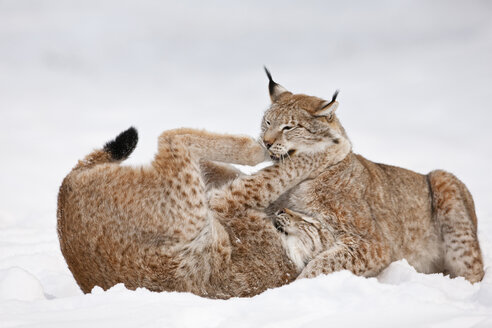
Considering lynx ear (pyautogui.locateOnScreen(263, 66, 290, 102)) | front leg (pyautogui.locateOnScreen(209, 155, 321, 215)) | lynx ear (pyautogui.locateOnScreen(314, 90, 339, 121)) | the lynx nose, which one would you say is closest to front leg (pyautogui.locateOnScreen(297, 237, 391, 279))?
front leg (pyautogui.locateOnScreen(209, 155, 321, 215))

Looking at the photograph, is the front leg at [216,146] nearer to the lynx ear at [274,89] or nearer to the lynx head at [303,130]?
the lynx head at [303,130]

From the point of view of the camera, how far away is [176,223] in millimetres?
5285

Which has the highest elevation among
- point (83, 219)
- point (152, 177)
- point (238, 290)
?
point (152, 177)

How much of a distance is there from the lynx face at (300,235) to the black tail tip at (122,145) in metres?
1.68

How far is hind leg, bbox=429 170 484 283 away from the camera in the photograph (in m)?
6.39

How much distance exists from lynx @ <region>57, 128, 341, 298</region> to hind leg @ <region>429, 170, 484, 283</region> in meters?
1.96

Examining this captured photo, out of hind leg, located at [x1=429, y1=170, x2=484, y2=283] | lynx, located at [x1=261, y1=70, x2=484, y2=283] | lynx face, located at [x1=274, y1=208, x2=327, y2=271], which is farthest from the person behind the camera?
hind leg, located at [x1=429, y1=170, x2=484, y2=283]

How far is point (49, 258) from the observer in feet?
24.5

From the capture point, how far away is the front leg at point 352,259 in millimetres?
5414

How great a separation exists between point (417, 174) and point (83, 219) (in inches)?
162

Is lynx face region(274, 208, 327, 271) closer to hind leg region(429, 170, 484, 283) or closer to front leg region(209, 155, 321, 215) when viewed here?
front leg region(209, 155, 321, 215)

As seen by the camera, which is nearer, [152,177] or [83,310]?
[83,310]

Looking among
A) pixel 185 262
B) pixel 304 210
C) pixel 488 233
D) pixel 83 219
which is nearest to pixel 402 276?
pixel 304 210

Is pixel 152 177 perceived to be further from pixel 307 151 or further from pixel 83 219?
pixel 307 151
